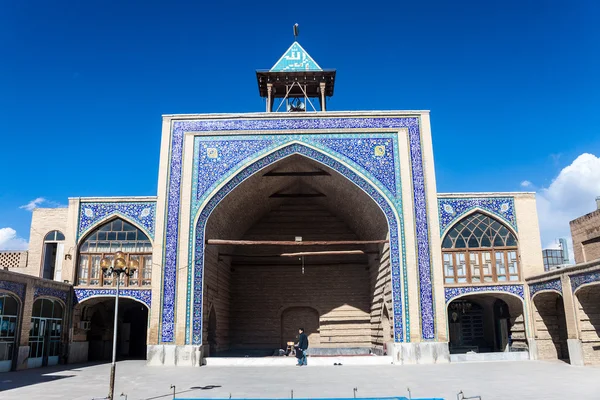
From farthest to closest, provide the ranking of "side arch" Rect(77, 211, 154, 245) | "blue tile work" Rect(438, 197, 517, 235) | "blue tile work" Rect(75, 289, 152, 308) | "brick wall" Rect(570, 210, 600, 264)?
"brick wall" Rect(570, 210, 600, 264), "side arch" Rect(77, 211, 154, 245), "blue tile work" Rect(438, 197, 517, 235), "blue tile work" Rect(75, 289, 152, 308)

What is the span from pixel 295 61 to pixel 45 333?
→ 9921 millimetres

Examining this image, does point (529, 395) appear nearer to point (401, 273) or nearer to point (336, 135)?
point (401, 273)

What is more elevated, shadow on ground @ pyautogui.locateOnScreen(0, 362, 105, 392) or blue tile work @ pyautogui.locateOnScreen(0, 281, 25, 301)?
blue tile work @ pyautogui.locateOnScreen(0, 281, 25, 301)

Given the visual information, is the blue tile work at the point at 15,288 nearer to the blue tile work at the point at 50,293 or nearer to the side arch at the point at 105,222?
the blue tile work at the point at 50,293

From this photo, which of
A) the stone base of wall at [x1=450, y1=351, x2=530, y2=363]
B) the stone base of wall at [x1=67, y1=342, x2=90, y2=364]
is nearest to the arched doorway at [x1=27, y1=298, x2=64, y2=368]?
the stone base of wall at [x1=67, y1=342, x2=90, y2=364]

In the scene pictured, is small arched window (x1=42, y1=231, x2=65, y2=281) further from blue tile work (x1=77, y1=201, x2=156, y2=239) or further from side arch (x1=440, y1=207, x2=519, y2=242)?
side arch (x1=440, y1=207, x2=519, y2=242)

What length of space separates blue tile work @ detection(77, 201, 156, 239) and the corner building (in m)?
0.03

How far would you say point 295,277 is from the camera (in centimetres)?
1730

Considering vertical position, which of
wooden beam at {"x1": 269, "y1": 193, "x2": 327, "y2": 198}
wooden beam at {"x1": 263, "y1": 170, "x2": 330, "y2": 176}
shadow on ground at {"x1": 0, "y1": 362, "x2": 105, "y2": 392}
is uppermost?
wooden beam at {"x1": 263, "y1": 170, "x2": 330, "y2": 176}

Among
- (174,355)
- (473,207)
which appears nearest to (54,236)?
(174,355)

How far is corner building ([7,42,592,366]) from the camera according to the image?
1259 centimetres

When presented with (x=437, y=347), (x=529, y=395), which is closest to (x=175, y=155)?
(x=437, y=347)

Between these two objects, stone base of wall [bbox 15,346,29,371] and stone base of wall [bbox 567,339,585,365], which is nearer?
stone base of wall [bbox 567,339,585,365]

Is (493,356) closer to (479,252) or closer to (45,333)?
(479,252)
